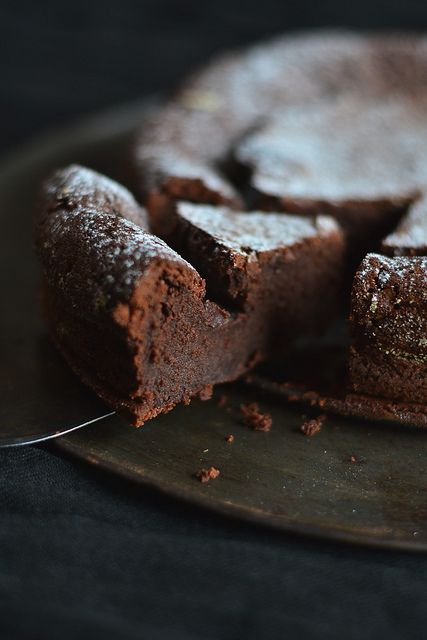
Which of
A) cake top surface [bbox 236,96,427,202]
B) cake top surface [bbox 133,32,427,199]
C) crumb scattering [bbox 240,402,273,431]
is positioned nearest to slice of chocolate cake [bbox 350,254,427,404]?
crumb scattering [bbox 240,402,273,431]

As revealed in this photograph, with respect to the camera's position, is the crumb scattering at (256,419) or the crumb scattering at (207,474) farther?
the crumb scattering at (256,419)

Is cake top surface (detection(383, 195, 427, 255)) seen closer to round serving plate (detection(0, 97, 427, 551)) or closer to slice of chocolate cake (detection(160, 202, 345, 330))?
slice of chocolate cake (detection(160, 202, 345, 330))

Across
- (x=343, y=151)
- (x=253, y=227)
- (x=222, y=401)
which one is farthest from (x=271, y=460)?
(x=343, y=151)

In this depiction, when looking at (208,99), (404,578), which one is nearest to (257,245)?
(404,578)

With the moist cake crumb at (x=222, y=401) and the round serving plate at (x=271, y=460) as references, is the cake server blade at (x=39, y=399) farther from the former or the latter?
the moist cake crumb at (x=222, y=401)

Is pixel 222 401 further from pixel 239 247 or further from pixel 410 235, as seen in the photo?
pixel 410 235

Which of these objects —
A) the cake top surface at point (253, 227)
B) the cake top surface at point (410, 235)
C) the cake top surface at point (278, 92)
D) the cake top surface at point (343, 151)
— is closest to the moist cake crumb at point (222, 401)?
the cake top surface at point (253, 227)
